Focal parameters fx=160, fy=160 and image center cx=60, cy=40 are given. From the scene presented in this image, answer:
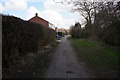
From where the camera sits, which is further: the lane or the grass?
the grass

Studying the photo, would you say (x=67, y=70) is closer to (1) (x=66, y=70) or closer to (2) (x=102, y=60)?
(1) (x=66, y=70)

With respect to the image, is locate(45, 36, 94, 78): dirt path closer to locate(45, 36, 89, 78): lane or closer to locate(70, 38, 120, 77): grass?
locate(45, 36, 89, 78): lane

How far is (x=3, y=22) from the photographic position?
6.85 meters

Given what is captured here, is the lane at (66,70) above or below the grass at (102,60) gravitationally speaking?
below

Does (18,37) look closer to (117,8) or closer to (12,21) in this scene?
(12,21)

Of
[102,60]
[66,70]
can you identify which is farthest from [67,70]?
[102,60]

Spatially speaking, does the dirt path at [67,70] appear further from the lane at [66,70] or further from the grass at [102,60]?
the grass at [102,60]

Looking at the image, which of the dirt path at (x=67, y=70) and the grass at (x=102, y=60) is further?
the grass at (x=102, y=60)

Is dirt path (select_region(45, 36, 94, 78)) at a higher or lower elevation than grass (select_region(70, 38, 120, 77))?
lower

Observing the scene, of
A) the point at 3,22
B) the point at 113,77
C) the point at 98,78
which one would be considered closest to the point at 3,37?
the point at 3,22

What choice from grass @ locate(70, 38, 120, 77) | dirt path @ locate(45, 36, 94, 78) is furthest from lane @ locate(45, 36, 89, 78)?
grass @ locate(70, 38, 120, 77)

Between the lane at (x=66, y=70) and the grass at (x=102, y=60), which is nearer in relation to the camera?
the lane at (x=66, y=70)

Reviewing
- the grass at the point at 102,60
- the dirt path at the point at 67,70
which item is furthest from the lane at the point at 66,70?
the grass at the point at 102,60

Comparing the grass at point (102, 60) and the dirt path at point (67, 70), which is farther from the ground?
the grass at point (102, 60)
